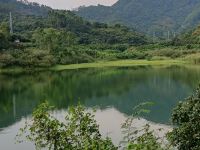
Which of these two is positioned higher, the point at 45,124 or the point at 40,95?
the point at 45,124

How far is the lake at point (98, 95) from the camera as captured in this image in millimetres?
26088

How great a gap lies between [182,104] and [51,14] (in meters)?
114

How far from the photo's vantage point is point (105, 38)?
375 ft

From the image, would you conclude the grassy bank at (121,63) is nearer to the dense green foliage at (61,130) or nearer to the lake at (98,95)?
the lake at (98,95)

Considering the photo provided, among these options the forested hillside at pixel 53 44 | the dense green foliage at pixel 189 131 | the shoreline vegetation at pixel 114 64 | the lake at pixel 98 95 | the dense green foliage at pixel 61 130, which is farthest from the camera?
the forested hillside at pixel 53 44

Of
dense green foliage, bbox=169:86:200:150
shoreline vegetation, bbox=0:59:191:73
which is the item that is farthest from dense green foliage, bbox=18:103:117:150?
shoreline vegetation, bbox=0:59:191:73

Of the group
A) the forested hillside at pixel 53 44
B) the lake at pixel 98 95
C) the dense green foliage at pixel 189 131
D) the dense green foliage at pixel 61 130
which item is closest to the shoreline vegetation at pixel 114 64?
the forested hillside at pixel 53 44

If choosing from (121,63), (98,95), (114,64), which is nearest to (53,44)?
(114,64)

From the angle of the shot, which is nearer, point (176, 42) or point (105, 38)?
point (176, 42)

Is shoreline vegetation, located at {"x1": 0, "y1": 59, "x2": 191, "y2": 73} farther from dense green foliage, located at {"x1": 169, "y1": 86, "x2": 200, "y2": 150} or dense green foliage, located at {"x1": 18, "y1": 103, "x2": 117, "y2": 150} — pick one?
dense green foliage, located at {"x1": 18, "y1": 103, "x2": 117, "y2": 150}

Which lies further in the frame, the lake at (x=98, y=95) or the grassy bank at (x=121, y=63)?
the grassy bank at (x=121, y=63)

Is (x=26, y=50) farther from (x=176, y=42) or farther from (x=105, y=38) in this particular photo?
(x=105, y=38)

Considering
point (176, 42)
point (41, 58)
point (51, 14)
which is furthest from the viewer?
point (51, 14)

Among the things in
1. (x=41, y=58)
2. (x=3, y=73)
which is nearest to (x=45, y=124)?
(x=3, y=73)
